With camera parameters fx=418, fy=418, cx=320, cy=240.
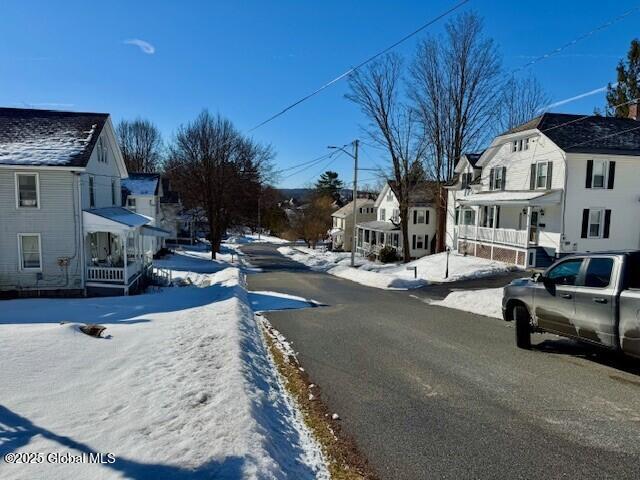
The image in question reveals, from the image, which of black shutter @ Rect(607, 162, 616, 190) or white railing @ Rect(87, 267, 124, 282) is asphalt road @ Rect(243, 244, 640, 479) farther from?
black shutter @ Rect(607, 162, 616, 190)

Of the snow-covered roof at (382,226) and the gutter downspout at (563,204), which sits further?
the snow-covered roof at (382,226)

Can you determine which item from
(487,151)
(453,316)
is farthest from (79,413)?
(487,151)

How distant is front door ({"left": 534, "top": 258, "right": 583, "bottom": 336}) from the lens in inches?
286

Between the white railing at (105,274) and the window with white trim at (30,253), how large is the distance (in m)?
2.07

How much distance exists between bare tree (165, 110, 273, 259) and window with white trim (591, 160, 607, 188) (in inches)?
1185

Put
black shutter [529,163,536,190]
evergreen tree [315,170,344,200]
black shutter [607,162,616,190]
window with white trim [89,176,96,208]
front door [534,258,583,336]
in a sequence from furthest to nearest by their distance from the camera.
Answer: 1. evergreen tree [315,170,344,200]
2. black shutter [529,163,536,190]
3. black shutter [607,162,616,190]
4. window with white trim [89,176,96,208]
5. front door [534,258,583,336]

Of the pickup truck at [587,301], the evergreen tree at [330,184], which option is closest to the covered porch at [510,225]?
the pickup truck at [587,301]

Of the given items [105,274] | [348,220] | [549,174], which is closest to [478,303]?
[549,174]

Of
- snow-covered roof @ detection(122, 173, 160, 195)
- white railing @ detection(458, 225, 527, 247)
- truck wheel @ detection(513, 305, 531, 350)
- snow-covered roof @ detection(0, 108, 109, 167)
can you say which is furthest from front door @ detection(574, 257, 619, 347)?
snow-covered roof @ detection(122, 173, 160, 195)

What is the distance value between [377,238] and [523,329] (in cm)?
3996

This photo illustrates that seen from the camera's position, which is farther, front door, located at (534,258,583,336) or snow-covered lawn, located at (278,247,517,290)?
snow-covered lawn, located at (278,247,517,290)

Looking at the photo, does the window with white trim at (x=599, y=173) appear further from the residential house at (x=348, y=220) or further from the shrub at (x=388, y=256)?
the residential house at (x=348, y=220)

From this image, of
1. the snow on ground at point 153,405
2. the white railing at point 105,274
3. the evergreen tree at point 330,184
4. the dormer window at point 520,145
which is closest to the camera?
the snow on ground at point 153,405

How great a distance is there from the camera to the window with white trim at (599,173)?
76.3 feet
